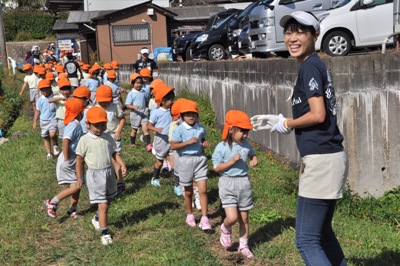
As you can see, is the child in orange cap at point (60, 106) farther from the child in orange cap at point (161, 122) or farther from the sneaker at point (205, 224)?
the sneaker at point (205, 224)

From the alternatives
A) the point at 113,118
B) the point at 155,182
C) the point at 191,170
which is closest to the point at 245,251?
the point at 191,170

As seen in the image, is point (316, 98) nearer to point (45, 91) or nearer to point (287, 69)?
point (287, 69)

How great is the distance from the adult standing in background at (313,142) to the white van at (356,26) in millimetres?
6899

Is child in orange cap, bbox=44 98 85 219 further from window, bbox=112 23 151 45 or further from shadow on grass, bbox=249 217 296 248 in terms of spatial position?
window, bbox=112 23 151 45

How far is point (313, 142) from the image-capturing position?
12.8 feet

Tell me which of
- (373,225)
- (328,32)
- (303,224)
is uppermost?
(328,32)

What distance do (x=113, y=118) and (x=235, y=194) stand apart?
390 cm

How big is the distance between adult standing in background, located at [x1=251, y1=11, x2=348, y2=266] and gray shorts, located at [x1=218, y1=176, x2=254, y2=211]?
5.56 feet

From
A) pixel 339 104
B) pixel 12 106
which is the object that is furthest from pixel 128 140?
pixel 12 106

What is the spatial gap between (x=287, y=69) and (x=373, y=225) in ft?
11.3

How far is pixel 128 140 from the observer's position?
1243cm

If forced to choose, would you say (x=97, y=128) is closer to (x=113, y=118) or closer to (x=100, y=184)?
(x=100, y=184)

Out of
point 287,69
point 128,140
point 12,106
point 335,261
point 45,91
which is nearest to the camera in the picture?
point 335,261

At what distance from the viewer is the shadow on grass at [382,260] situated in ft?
17.2
